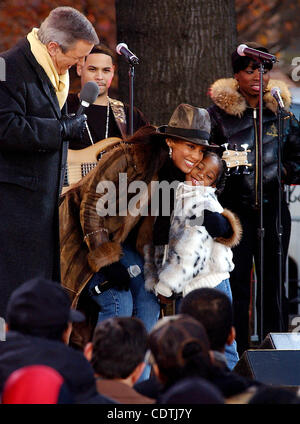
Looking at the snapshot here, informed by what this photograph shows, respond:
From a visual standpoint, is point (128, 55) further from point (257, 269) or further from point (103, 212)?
point (257, 269)

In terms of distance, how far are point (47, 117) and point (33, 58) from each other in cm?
32

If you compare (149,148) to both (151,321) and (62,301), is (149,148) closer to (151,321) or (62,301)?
(151,321)

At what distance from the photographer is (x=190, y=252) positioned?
17.8 feet

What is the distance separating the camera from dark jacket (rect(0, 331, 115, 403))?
10.6 feet

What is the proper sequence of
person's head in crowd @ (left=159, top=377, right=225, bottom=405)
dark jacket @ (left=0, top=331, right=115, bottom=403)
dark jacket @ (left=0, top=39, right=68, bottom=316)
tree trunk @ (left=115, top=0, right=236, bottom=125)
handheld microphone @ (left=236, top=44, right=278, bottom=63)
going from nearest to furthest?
person's head in crowd @ (left=159, top=377, right=225, bottom=405), dark jacket @ (left=0, top=331, right=115, bottom=403), dark jacket @ (left=0, top=39, right=68, bottom=316), handheld microphone @ (left=236, top=44, right=278, bottom=63), tree trunk @ (left=115, top=0, right=236, bottom=125)

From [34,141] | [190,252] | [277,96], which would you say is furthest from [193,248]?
[277,96]

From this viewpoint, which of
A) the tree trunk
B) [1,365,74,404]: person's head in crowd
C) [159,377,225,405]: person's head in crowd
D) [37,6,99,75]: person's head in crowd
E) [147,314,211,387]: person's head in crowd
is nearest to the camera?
[159,377,225,405]: person's head in crowd

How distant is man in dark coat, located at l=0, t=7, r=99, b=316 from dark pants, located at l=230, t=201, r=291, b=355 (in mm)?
1656

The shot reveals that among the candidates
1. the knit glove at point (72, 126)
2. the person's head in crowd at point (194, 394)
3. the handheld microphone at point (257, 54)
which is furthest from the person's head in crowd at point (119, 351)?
the handheld microphone at point (257, 54)

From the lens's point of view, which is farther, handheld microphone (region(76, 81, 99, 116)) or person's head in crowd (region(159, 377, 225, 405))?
handheld microphone (region(76, 81, 99, 116))

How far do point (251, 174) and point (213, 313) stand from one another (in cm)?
257

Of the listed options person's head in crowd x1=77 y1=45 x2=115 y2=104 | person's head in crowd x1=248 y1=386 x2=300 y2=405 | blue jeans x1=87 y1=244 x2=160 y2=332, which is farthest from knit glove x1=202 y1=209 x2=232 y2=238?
person's head in crowd x1=248 y1=386 x2=300 y2=405

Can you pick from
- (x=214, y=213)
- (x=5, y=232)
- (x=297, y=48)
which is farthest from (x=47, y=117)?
(x=297, y=48)

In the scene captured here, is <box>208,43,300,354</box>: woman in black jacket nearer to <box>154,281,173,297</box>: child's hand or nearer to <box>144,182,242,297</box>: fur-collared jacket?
<box>144,182,242,297</box>: fur-collared jacket
